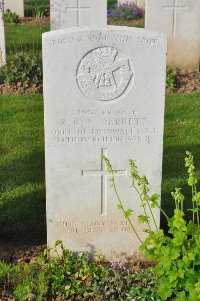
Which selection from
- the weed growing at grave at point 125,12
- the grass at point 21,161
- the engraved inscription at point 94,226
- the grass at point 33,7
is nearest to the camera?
the engraved inscription at point 94,226

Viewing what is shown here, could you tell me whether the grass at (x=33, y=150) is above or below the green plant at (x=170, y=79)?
below

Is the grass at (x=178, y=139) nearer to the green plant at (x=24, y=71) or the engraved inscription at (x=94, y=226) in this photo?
the engraved inscription at (x=94, y=226)

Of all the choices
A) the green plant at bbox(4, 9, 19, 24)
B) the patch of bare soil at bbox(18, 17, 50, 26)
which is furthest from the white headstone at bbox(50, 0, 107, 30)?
the green plant at bbox(4, 9, 19, 24)

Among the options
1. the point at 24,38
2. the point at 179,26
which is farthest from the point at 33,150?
the point at 24,38

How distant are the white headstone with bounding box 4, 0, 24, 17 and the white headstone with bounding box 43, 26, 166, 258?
10.5 meters

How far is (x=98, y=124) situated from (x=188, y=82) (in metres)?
4.90

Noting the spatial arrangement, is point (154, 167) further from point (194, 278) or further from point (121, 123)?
point (194, 278)

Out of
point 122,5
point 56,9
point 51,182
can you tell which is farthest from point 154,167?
point 122,5

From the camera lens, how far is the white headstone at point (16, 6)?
1379 centimetres

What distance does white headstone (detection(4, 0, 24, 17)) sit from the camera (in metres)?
13.8

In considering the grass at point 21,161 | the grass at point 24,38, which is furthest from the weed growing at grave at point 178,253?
the grass at point 24,38

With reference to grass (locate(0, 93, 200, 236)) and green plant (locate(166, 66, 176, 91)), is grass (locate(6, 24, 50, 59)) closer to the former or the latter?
green plant (locate(166, 66, 176, 91))

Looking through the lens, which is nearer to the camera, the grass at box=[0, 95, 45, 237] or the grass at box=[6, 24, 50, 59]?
the grass at box=[0, 95, 45, 237]

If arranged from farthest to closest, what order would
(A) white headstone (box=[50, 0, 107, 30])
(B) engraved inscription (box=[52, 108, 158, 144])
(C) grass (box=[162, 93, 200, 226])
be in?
(A) white headstone (box=[50, 0, 107, 30]), (C) grass (box=[162, 93, 200, 226]), (B) engraved inscription (box=[52, 108, 158, 144])
